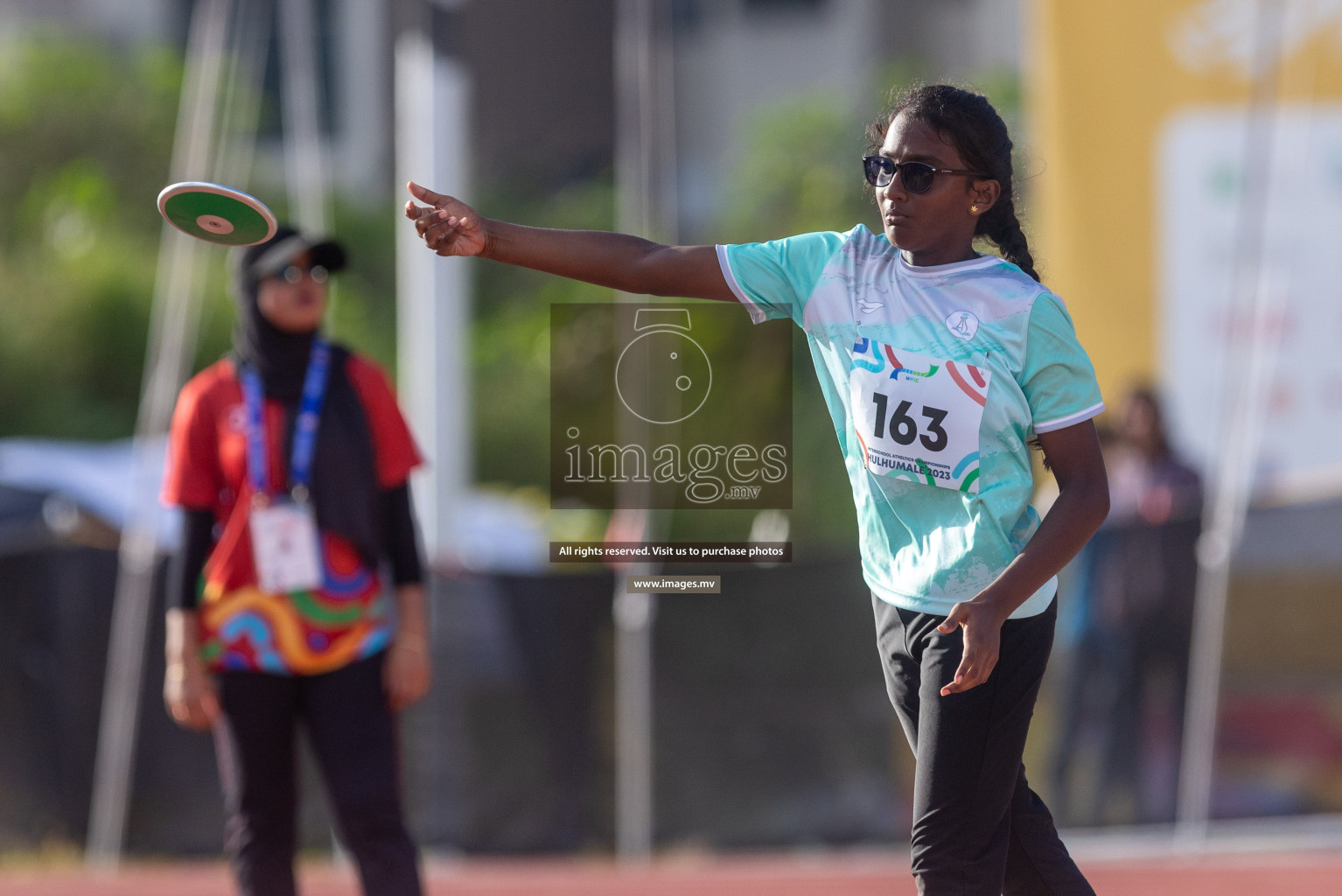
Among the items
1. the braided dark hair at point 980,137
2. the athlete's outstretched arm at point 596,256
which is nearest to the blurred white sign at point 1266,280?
the braided dark hair at point 980,137

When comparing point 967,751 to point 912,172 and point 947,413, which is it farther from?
point 912,172

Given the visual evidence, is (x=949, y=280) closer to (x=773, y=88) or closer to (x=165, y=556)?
(x=165, y=556)

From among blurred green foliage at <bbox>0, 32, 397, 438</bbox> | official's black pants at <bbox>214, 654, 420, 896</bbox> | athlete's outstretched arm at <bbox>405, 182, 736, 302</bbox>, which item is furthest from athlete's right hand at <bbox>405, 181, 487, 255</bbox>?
blurred green foliage at <bbox>0, 32, 397, 438</bbox>

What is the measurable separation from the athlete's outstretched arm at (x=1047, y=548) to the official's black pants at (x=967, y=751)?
0.28ft

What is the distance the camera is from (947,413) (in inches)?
90.1

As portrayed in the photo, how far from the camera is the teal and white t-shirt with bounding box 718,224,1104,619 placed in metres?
2.29

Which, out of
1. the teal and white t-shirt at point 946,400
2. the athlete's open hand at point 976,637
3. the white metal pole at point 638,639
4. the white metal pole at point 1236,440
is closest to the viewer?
the athlete's open hand at point 976,637

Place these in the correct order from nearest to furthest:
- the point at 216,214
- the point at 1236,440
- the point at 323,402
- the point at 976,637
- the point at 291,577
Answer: the point at 976,637 < the point at 216,214 < the point at 291,577 < the point at 323,402 < the point at 1236,440

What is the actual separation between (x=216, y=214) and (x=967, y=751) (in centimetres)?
161

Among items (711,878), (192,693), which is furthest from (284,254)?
(711,878)

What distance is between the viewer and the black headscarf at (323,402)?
3.28 metres

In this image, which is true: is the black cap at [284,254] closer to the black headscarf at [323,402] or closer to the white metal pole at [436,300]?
the black headscarf at [323,402]

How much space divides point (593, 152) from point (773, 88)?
2.64 m

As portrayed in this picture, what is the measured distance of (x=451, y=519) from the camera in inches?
230
